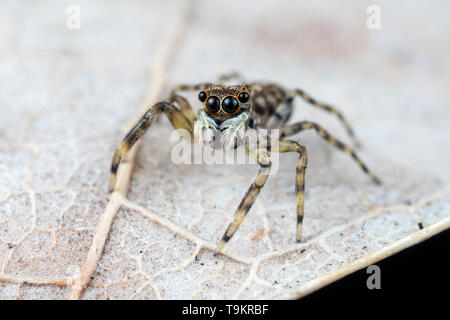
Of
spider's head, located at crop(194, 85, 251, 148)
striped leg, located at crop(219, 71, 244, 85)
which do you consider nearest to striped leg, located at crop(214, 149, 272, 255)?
spider's head, located at crop(194, 85, 251, 148)

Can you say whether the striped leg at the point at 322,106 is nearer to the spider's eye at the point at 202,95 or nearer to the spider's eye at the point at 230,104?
the spider's eye at the point at 230,104

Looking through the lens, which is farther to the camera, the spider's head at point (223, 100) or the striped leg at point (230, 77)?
the striped leg at point (230, 77)

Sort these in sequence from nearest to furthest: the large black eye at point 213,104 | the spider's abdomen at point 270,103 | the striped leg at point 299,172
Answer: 1. the striped leg at point 299,172
2. the large black eye at point 213,104
3. the spider's abdomen at point 270,103

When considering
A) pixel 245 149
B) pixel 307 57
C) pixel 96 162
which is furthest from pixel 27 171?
pixel 307 57

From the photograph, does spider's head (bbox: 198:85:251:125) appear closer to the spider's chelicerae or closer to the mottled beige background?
the spider's chelicerae

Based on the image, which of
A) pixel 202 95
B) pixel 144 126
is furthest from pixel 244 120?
pixel 144 126

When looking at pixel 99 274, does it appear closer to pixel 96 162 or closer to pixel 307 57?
pixel 96 162

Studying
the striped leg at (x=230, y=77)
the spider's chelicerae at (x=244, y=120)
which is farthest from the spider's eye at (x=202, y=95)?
the striped leg at (x=230, y=77)
